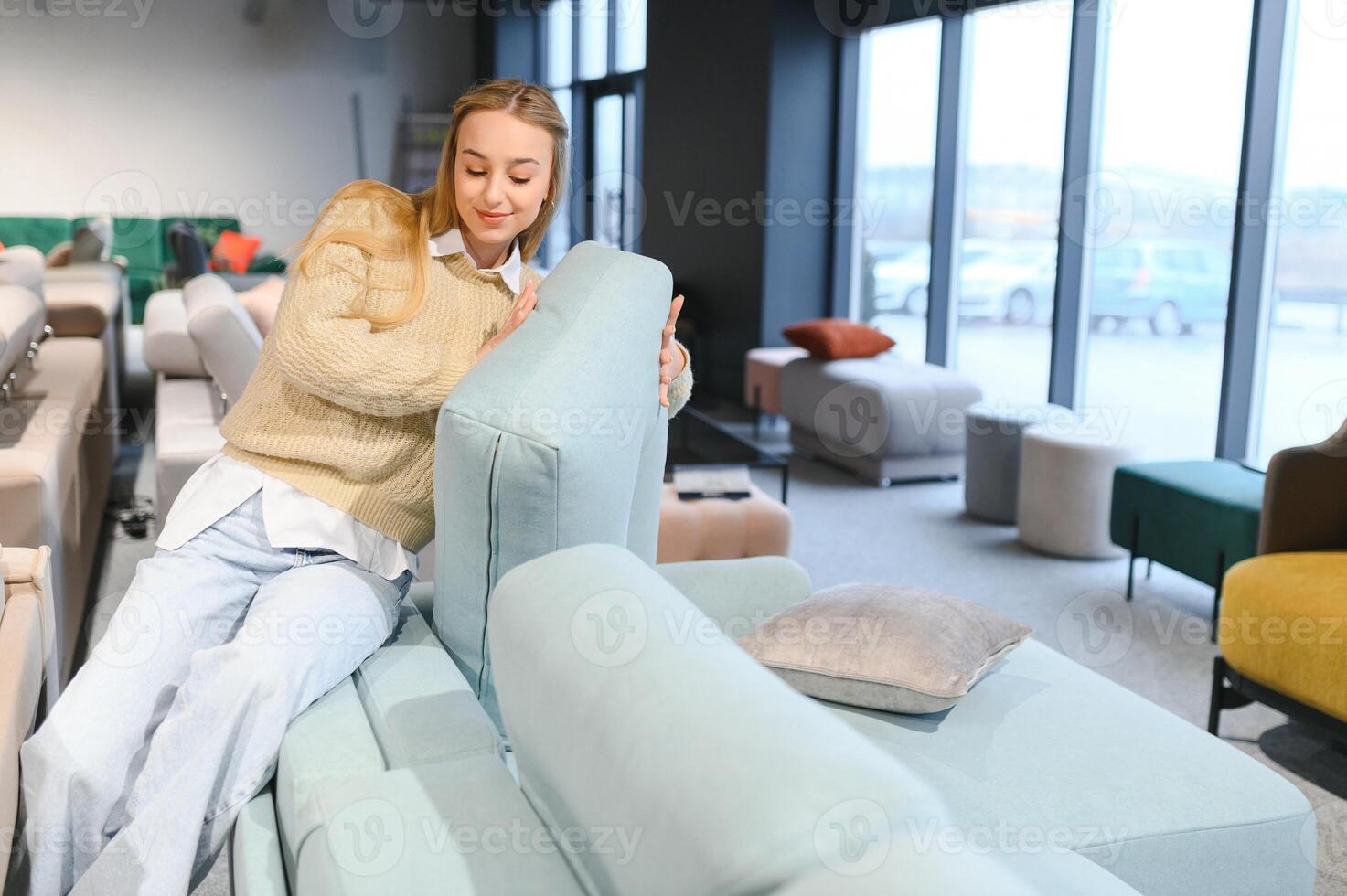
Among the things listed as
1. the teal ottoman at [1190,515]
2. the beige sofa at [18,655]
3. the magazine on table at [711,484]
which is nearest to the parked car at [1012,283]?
the teal ottoman at [1190,515]

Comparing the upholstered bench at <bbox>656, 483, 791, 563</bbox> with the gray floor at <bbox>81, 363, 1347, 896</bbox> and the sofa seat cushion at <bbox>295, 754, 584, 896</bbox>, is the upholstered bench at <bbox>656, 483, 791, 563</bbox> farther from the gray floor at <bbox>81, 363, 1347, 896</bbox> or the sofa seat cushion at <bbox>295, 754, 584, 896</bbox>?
the sofa seat cushion at <bbox>295, 754, 584, 896</bbox>

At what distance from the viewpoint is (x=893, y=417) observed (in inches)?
203

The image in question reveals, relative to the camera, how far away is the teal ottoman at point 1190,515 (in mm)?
3338

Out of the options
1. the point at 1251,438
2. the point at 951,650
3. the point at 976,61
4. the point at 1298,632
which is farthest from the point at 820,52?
the point at 951,650

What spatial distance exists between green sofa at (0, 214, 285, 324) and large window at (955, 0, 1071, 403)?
5573mm

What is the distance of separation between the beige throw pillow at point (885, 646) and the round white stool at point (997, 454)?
2.83 m

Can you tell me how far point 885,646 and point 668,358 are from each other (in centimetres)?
52

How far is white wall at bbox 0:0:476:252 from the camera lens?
10102 millimetres

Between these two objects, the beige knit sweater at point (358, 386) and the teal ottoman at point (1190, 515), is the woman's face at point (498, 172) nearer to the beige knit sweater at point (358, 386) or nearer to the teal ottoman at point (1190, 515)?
the beige knit sweater at point (358, 386)

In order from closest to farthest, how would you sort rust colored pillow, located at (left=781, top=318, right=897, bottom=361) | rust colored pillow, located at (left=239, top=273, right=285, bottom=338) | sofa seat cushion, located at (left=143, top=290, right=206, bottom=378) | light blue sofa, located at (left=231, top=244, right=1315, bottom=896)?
1. light blue sofa, located at (left=231, top=244, right=1315, bottom=896)
2. rust colored pillow, located at (left=239, top=273, right=285, bottom=338)
3. sofa seat cushion, located at (left=143, top=290, right=206, bottom=378)
4. rust colored pillow, located at (left=781, top=318, right=897, bottom=361)

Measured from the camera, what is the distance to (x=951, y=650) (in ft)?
5.63

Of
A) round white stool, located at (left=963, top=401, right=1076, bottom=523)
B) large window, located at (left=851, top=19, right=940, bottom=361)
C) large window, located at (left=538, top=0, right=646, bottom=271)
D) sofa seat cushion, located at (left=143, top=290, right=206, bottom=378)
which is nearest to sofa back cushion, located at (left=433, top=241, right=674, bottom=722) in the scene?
sofa seat cushion, located at (left=143, top=290, right=206, bottom=378)

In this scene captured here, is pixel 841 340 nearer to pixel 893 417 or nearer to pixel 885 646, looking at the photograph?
pixel 893 417

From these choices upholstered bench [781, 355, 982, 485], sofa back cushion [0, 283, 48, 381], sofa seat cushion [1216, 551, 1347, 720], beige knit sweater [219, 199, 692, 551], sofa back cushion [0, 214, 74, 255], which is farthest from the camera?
sofa back cushion [0, 214, 74, 255]
